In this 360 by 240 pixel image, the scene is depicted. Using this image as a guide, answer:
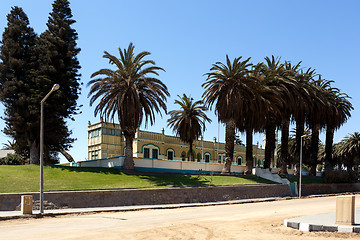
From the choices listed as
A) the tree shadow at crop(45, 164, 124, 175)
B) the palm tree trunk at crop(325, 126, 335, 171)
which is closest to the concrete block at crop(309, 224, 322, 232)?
the tree shadow at crop(45, 164, 124, 175)

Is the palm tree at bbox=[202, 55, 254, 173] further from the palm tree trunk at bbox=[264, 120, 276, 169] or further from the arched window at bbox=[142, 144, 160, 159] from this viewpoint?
the arched window at bbox=[142, 144, 160, 159]

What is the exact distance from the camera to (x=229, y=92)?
39.8 meters

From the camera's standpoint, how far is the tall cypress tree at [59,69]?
36394mm

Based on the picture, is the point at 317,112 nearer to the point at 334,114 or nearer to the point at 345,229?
the point at 334,114

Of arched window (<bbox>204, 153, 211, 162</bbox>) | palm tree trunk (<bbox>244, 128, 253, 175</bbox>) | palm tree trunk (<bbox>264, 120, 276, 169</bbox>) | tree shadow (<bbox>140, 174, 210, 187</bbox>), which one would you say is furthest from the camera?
arched window (<bbox>204, 153, 211, 162</bbox>)

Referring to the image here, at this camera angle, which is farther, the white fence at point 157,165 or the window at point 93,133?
the window at point 93,133

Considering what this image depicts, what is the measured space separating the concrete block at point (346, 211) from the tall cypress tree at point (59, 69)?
2848 centimetres

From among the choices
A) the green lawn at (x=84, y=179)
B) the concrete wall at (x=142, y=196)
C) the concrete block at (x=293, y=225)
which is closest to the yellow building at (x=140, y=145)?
the green lawn at (x=84, y=179)

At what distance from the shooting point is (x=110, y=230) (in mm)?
14555

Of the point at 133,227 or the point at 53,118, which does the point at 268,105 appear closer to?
the point at 53,118

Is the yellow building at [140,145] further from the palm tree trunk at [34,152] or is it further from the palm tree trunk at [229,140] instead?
the palm tree trunk at [34,152]

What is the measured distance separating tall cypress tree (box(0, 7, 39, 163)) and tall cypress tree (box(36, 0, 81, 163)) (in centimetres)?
119

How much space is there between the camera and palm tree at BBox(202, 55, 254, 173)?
3991cm

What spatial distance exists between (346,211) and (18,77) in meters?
32.6
